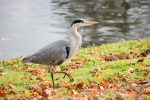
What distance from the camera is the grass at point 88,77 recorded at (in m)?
9.61

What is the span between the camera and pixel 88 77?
469 inches

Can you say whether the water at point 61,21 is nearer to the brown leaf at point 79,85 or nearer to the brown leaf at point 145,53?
the brown leaf at point 145,53

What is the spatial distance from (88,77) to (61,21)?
15.0 metres

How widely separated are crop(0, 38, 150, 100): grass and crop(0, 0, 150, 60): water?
20.3 feet

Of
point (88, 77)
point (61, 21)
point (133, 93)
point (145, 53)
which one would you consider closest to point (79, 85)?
point (88, 77)

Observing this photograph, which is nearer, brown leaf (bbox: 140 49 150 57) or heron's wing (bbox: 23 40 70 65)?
heron's wing (bbox: 23 40 70 65)

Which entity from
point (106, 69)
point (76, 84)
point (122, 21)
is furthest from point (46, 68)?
point (122, 21)

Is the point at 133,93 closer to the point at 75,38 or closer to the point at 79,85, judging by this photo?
the point at 79,85

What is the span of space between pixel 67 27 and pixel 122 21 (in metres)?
3.82

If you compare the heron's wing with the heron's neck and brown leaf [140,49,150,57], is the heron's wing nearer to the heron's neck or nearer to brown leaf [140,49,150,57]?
the heron's neck

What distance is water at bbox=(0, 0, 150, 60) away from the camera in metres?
22.9

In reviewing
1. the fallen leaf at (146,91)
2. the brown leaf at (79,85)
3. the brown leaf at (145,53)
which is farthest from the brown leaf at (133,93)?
the brown leaf at (145,53)

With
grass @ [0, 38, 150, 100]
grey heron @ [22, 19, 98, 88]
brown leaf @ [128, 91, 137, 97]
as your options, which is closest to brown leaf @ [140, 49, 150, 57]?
grass @ [0, 38, 150, 100]

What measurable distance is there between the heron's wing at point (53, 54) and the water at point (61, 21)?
8870mm
